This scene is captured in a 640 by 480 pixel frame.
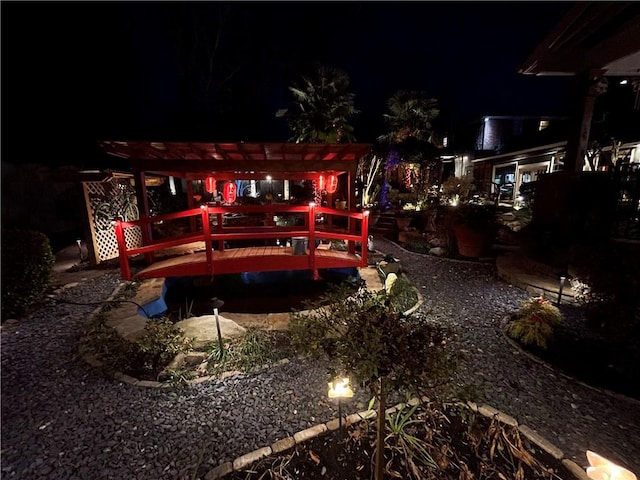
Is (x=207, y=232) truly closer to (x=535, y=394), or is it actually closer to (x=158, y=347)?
(x=158, y=347)

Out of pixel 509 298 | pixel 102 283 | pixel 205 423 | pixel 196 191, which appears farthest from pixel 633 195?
pixel 196 191

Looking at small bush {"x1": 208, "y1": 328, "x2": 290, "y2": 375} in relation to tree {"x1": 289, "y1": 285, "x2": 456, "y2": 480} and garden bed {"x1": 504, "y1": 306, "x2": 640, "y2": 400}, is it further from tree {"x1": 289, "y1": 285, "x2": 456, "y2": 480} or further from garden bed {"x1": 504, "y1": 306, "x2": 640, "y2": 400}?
garden bed {"x1": 504, "y1": 306, "x2": 640, "y2": 400}

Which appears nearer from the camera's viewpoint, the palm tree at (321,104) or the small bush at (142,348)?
the small bush at (142,348)

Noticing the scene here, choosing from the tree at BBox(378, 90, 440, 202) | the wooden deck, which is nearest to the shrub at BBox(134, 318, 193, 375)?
the wooden deck

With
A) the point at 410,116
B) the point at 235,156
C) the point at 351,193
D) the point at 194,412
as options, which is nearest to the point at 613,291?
the point at 194,412

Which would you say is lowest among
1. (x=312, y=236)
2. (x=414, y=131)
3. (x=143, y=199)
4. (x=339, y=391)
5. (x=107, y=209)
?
(x=339, y=391)

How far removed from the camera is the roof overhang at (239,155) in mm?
5879

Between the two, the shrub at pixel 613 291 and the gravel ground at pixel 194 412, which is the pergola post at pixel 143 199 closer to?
the gravel ground at pixel 194 412

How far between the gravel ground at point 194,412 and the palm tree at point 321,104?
1203 cm

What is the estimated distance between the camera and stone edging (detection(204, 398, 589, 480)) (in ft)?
7.90

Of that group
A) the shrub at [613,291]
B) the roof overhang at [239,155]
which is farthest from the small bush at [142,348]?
the shrub at [613,291]

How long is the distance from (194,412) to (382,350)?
247 cm

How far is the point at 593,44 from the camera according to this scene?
637cm

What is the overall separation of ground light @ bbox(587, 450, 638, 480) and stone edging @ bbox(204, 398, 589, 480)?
0.19 meters
